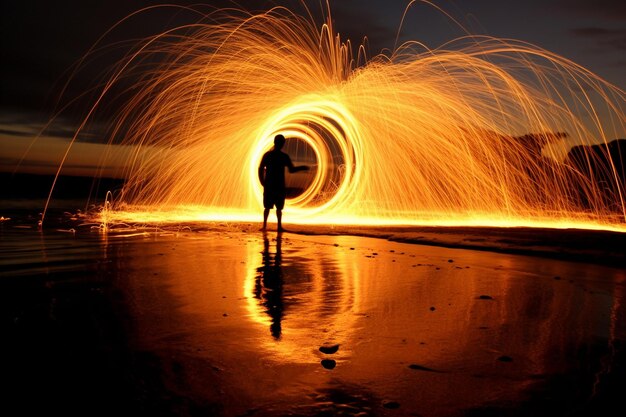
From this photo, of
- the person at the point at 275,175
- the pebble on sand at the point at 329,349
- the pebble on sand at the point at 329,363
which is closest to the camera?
the pebble on sand at the point at 329,363

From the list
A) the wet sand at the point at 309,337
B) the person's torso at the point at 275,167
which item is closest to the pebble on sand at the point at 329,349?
the wet sand at the point at 309,337

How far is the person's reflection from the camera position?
15.3 feet

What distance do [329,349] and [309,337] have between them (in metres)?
0.34

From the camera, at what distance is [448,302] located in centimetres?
550

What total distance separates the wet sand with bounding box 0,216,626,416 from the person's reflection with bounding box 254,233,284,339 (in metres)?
0.03

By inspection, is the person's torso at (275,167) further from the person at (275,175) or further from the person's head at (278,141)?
the person's head at (278,141)

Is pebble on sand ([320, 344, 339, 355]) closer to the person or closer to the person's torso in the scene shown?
the person

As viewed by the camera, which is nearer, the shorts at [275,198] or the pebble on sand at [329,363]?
the pebble on sand at [329,363]

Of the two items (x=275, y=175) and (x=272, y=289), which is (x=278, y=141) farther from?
(x=272, y=289)

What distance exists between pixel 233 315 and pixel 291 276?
2.18 m

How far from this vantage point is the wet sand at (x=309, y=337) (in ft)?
9.45

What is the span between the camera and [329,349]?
378cm

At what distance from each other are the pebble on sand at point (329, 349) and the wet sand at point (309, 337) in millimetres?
34

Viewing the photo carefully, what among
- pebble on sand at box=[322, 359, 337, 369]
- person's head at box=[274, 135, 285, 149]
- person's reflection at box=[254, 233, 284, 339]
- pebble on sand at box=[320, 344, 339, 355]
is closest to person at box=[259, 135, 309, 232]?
person's head at box=[274, 135, 285, 149]
